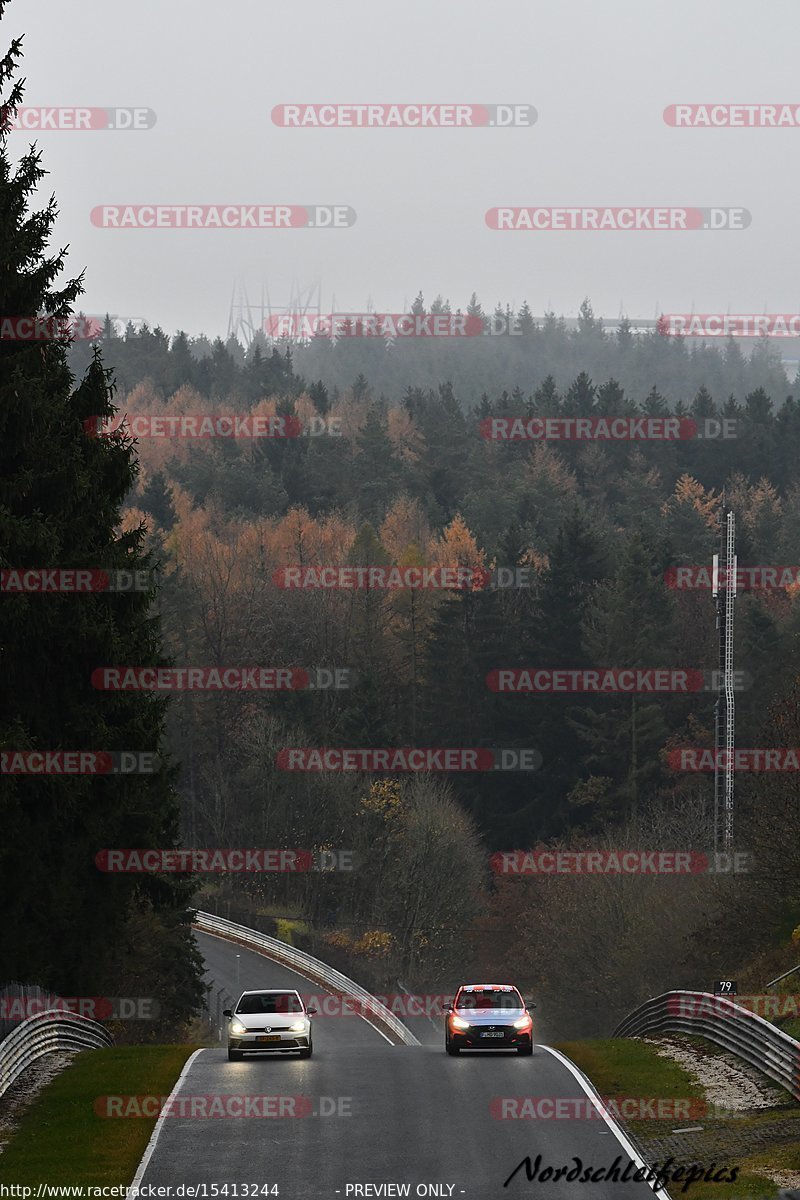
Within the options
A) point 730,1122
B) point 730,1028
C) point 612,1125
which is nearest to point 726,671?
point 730,1028

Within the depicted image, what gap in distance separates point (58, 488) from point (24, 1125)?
8740mm

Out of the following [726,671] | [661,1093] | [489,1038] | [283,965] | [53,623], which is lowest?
[283,965]

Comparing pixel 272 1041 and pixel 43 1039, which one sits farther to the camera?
pixel 272 1041

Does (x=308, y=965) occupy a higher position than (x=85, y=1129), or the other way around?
(x=85, y=1129)

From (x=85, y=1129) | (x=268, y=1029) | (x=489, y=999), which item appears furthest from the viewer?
(x=489, y=999)

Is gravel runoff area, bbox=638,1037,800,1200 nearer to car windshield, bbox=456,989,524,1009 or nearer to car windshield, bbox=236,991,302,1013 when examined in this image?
car windshield, bbox=456,989,524,1009

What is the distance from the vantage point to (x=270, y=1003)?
29016mm

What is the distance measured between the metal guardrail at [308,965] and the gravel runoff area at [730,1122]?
32537mm

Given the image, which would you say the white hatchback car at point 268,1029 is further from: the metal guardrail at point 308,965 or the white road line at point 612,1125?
the metal guardrail at point 308,965

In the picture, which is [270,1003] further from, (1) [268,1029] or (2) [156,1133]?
(2) [156,1133]

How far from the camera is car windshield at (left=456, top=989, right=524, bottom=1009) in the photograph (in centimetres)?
2938

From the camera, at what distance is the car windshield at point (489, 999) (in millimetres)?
29375

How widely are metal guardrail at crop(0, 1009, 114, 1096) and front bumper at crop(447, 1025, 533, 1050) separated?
6.79 m

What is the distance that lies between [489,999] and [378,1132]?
31.9 feet
